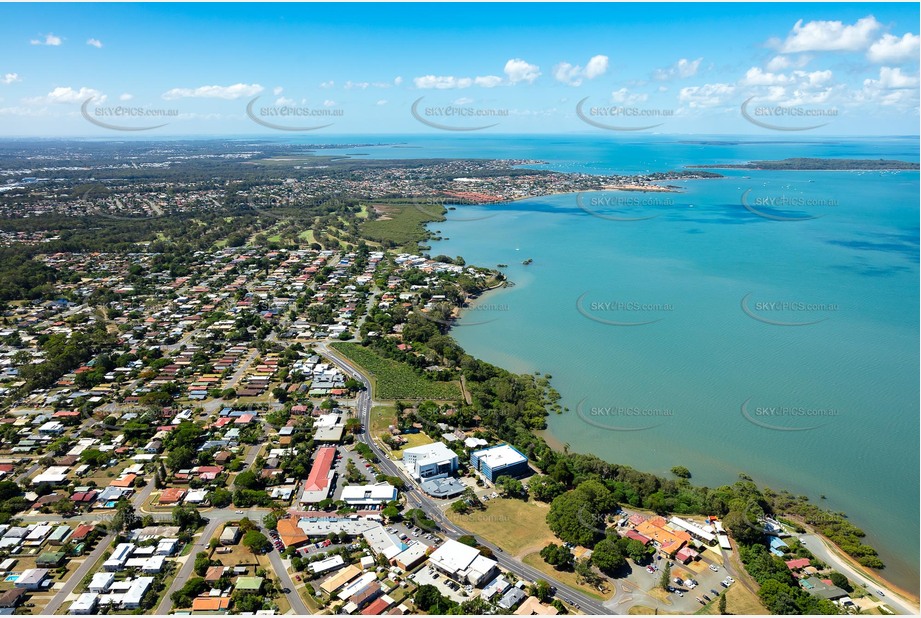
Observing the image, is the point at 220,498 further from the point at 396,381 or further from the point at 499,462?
the point at 396,381

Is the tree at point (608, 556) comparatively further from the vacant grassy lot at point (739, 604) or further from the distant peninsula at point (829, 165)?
the distant peninsula at point (829, 165)

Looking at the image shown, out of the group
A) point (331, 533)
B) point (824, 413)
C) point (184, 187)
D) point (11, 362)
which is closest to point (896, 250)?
point (824, 413)

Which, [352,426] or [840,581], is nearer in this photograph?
[840,581]

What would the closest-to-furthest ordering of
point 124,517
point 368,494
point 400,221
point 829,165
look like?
point 124,517
point 368,494
point 400,221
point 829,165

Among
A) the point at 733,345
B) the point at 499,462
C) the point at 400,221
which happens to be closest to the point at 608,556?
the point at 499,462

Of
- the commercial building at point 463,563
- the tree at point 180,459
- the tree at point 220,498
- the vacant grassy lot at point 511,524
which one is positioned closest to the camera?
the commercial building at point 463,563

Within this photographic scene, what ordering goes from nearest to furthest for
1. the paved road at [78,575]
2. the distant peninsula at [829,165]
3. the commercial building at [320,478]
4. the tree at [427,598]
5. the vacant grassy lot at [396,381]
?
1. the tree at [427,598]
2. the paved road at [78,575]
3. the commercial building at [320,478]
4. the vacant grassy lot at [396,381]
5. the distant peninsula at [829,165]

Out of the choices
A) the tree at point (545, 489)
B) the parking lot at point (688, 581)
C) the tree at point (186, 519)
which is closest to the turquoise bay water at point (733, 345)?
the tree at point (545, 489)
